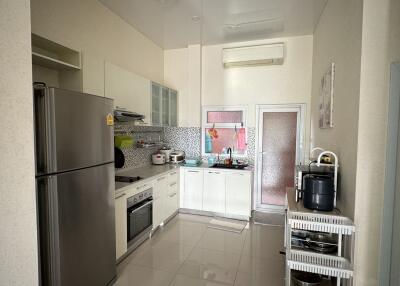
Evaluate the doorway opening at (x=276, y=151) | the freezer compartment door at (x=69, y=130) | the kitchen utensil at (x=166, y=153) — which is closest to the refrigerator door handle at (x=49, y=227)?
the freezer compartment door at (x=69, y=130)

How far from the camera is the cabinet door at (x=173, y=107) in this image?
13.3 feet

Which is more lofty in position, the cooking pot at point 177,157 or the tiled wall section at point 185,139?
the tiled wall section at point 185,139

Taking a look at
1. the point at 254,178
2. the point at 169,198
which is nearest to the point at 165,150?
the point at 169,198

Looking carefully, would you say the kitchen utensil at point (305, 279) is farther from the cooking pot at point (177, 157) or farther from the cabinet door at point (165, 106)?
the cabinet door at point (165, 106)

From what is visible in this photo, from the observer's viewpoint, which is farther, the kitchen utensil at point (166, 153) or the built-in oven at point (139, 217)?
the kitchen utensil at point (166, 153)

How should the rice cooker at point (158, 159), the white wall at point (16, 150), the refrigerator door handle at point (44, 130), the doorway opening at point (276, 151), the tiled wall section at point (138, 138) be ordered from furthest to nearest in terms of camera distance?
the rice cooker at point (158, 159) → the doorway opening at point (276, 151) → the tiled wall section at point (138, 138) → the refrigerator door handle at point (44, 130) → the white wall at point (16, 150)

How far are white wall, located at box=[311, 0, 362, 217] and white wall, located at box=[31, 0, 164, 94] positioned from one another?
231 centimetres

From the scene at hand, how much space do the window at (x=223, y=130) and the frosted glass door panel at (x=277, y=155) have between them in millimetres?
383

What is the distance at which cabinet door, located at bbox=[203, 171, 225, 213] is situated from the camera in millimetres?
3740

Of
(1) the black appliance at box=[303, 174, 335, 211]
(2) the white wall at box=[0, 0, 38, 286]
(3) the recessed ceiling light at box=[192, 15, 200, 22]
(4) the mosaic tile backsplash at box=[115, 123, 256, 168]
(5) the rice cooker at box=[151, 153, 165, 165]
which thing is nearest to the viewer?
(2) the white wall at box=[0, 0, 38, 286]

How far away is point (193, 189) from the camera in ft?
12.8

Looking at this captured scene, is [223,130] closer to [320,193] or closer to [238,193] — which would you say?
[238,193]

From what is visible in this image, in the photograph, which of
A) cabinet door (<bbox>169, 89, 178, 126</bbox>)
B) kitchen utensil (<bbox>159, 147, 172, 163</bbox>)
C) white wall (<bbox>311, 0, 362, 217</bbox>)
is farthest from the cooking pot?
white wall (<bbox>311, 0, 362, 217</bbox>)

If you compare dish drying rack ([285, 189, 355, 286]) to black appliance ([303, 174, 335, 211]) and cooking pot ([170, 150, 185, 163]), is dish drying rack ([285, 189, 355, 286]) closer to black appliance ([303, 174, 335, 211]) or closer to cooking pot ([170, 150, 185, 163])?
black appliance ([303, 174, 335, 211])
